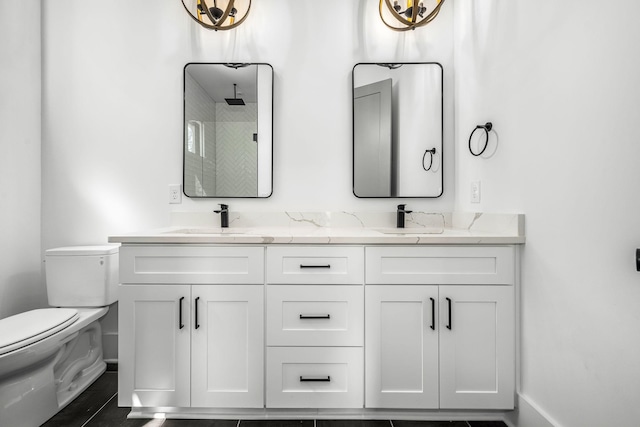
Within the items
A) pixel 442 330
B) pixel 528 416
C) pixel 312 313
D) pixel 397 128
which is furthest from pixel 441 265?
pixel 397 128

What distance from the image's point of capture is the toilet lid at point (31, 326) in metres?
1.22

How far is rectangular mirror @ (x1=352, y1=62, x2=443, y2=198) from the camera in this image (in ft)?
6.28

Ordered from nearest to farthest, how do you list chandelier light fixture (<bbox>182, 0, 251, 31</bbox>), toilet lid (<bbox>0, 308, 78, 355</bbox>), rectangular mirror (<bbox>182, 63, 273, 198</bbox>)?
toilet lid (<bbox>0, 308, 78, 355</bbox>) → chandelier light fixture (<bbox>182, 0, 251, 31</bbox>) → rectangular mirror (<bbox>182, 63, 273, 198</bbox>)

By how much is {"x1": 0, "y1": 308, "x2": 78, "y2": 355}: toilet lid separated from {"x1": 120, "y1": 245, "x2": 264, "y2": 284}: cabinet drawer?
39 centimetres

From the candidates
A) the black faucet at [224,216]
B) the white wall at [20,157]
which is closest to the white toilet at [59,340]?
the white wall at [20,157]

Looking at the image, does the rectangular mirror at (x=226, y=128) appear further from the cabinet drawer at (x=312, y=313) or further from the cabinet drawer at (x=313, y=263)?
the cabinet drawer at (x=312, y=313)

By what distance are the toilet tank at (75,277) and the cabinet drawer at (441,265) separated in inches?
59.2

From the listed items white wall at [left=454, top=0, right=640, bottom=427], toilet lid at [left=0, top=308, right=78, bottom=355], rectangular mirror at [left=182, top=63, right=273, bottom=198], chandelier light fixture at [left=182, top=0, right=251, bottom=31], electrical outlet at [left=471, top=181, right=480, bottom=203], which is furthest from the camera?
rectangular mirror at [left=182, top=63, right=273, bottom=198]

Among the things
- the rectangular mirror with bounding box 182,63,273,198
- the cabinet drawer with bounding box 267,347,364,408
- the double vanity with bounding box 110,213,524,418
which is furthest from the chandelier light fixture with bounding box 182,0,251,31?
the cabinet drawer with bounding box 267,347,364,408

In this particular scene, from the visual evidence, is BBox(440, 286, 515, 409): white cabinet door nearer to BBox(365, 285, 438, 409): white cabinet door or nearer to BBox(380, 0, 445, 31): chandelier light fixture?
BBox(365, 285, 438, 409): white cabinet door

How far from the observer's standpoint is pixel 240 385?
1396 millimetres

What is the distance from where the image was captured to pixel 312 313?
140cm

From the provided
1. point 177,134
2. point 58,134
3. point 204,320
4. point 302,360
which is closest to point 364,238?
point 302,360

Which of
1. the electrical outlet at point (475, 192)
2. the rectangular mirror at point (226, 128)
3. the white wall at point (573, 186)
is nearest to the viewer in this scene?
the white wall at point (573, 186)
